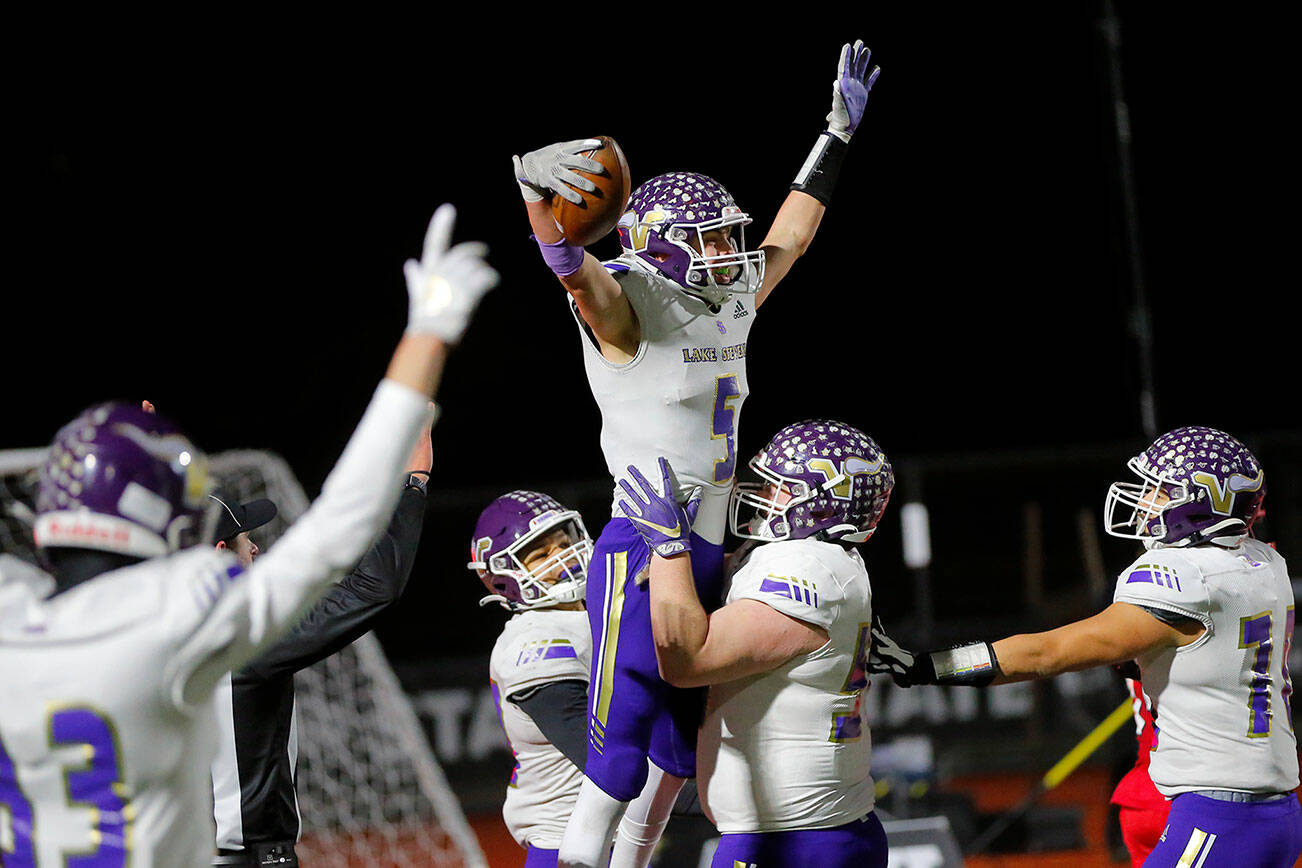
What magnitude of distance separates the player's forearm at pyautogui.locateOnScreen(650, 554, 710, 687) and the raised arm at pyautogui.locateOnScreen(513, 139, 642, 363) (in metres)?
0.67

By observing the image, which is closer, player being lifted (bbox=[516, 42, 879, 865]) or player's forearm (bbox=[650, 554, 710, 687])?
player's forearm (bbox=[650, 554, 710, 687])

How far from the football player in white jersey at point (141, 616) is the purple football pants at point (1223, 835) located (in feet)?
7.63

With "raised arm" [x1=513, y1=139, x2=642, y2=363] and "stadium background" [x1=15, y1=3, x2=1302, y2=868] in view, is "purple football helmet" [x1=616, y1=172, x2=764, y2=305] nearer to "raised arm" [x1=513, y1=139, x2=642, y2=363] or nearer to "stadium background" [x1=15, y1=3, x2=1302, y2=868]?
"raised arm" [x1=513, y1=139, x2=642, y2=363]

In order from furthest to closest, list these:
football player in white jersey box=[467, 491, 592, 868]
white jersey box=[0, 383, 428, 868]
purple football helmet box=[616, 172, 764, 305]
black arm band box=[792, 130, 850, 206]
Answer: black arm band box=[792, 130, 850, 206], football player in white jersey box=[467, 491, 592, 868], purple football helmet box=[616, 172, 764, 305], white jersey box=[0, 383, 428, 868]

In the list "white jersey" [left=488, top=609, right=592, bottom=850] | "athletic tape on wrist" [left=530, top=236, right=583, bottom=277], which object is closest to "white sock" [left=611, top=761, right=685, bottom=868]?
"white jersey" [left=488, top=609, right=592, bottom=850]

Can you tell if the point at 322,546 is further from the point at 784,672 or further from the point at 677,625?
the point at 784,672

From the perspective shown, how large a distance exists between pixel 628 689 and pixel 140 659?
1510 mm

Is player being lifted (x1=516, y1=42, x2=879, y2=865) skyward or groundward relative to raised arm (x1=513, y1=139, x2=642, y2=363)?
groundward

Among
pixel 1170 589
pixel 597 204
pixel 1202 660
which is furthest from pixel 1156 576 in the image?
pixel 597 204

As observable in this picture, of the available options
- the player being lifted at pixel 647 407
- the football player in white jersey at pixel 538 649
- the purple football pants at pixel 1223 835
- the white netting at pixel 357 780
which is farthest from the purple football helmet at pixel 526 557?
the white netting at pixel 357 780

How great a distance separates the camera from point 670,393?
3354mm

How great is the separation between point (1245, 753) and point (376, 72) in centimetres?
841

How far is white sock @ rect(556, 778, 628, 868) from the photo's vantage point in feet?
10.6

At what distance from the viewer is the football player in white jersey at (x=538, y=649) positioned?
365cm
